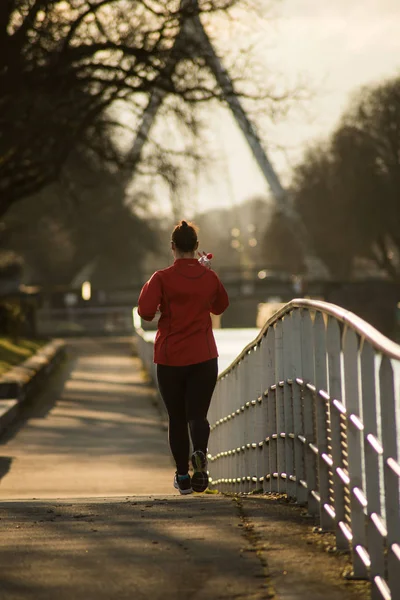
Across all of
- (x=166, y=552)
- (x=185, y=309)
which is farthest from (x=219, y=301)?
(x=166, y=552)

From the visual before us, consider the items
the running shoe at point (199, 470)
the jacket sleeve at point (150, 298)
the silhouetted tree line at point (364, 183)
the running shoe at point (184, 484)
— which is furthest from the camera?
the silhouetted tree line at point (364, 183)

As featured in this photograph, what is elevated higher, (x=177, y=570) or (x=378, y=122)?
(x=378, y=122)

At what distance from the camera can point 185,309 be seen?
773cm

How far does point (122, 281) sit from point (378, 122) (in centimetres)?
2371

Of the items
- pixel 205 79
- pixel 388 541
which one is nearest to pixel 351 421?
pixel 388 541

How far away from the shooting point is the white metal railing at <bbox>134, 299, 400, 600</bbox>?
4.26 meters

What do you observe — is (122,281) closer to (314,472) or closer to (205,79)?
(205,79)

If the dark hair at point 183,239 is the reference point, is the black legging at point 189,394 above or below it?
below

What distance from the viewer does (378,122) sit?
66750 millimetres

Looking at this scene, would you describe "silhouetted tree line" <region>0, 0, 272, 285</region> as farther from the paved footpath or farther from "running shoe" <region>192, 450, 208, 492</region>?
the paved footpath

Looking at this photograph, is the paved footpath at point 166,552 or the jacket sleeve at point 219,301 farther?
the jacket sleeve at point 219,301

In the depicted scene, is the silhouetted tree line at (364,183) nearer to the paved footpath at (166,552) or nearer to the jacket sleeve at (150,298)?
the jacket sleeve at (150,298)

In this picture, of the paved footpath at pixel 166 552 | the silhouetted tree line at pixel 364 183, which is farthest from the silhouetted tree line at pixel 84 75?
the silhouetted tree line at pixel 364 183

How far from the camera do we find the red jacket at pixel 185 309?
7.68 metres
